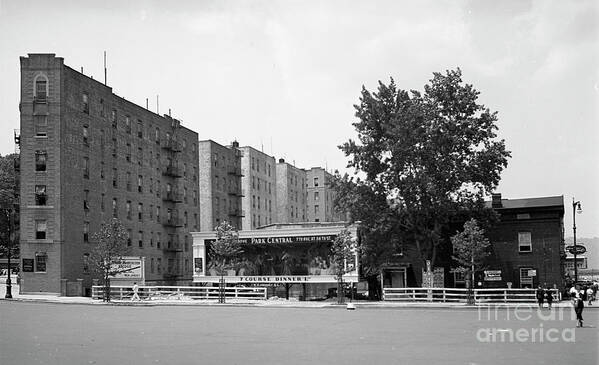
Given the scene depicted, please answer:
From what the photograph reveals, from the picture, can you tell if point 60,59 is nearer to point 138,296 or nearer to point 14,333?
point 138,296

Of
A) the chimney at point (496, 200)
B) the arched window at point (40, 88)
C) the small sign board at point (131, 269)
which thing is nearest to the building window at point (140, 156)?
the arched window at point (40, 88)

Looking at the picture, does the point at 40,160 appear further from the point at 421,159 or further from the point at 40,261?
the point at 421,159

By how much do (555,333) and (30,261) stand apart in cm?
4837

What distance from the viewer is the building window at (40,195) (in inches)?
2372

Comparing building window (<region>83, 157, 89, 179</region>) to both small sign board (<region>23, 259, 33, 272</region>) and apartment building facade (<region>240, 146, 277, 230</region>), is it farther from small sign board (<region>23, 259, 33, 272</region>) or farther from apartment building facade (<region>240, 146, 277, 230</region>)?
apartment building facade (<region>240, 146, 277, 230</region>)

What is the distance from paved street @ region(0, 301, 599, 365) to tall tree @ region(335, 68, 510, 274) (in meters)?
19.3

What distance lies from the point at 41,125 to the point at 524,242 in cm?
4147

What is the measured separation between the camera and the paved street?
16609mm

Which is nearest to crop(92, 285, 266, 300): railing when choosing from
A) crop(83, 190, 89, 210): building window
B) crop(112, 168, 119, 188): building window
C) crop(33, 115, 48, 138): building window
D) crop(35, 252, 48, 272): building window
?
crop(35, 252, 48, 272): building window

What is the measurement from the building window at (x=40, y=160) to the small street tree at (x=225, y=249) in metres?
17.1

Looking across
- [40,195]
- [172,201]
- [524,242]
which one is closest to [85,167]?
[40,195]

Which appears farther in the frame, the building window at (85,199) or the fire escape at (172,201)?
the fire escape at (172,201)

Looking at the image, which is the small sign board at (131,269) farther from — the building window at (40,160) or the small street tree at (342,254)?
the small street tree at (342,254)

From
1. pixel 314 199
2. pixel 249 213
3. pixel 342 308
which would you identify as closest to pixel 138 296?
pixel 342 308
